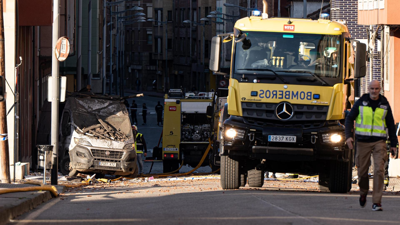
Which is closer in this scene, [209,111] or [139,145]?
[209,111]

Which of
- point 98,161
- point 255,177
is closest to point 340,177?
point 255,177

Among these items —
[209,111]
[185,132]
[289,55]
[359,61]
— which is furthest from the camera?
[185,132]

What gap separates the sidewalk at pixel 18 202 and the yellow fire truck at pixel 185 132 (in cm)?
1426

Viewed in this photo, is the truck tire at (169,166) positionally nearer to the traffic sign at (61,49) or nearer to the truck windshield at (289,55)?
the traffic sign at (61,49)

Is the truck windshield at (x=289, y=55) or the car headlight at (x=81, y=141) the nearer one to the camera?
the truck windshield at (x=289, y=55)

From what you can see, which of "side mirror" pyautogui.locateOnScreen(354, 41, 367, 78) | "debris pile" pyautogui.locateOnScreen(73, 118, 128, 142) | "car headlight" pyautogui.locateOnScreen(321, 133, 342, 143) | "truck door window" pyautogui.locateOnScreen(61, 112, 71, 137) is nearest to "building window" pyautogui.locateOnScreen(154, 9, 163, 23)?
"truck door window" pyautogui.locateOnScreen(61, 112, 71, 137)

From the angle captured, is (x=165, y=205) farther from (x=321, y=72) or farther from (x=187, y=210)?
(x=321, y=72)

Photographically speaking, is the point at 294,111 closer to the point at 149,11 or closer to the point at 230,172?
the point at 230,172

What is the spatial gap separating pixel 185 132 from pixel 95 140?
6.85m

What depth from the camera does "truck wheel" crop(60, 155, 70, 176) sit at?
22859 millimetres

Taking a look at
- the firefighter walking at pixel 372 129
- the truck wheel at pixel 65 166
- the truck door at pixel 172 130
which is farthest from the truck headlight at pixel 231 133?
the truck door at pixel 172 130

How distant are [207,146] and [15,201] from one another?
57.4 feet

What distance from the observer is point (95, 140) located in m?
22.6

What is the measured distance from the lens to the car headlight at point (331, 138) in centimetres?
1341
